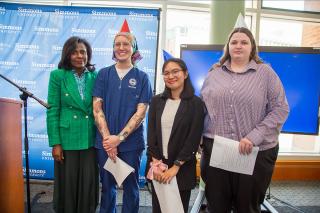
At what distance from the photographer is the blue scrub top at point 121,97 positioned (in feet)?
6.24

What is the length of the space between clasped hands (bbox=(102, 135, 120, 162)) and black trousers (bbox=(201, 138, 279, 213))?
58 centimetres

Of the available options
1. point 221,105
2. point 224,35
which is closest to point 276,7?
point 224,35

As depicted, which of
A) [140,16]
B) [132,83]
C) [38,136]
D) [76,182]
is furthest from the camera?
[38,136]

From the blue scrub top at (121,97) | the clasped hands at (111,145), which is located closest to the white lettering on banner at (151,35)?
the blue scrub top at (121,97)

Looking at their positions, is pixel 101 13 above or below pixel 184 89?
above

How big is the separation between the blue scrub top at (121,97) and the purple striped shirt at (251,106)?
539 mm

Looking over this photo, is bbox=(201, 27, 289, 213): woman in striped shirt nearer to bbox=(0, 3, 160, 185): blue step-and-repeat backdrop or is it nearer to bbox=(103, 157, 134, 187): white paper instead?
bbox=(103, 157, 134, 187): white paper

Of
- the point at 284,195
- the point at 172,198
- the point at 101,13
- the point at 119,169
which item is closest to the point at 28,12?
the point at 101,13

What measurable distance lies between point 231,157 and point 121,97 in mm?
826

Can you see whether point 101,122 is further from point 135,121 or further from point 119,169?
point 119,169

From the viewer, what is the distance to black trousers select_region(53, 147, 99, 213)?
203 centimetres

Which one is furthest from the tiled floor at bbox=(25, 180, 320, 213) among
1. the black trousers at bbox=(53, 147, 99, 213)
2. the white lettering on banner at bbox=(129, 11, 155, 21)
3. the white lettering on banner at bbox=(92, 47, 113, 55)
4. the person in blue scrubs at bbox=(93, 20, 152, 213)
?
the white lettering on banner at bbox=(129, 11, 155, 21)

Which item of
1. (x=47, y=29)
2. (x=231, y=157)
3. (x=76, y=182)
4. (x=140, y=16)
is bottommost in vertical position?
(x=76, y=182)

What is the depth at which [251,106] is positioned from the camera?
1.58 metres
